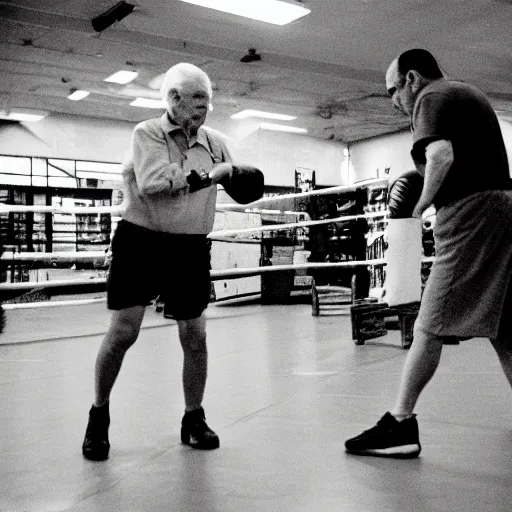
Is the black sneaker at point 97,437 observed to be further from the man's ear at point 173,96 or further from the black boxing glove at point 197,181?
the man's ear at point 173,96

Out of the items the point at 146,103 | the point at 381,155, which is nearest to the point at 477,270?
the point at 146,103

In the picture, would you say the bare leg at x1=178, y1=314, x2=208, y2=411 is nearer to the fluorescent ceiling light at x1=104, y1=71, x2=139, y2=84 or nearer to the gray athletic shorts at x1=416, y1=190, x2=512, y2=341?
the gray athletic shorts at x1=416, y1=190, x2=512, y2=341

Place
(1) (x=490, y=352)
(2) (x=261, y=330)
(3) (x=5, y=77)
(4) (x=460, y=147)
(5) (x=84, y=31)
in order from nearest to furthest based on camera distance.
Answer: (4) (x=460, y=147) → (1) (x=490, y=352) → (2) (x=261, y=330) → (5) (x=84, y=31) → (3) (x=5, y=77)

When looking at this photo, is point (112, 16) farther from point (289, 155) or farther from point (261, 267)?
point (289, 155)

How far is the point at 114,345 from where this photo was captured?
1817 millimetres

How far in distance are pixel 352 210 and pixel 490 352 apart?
5688 mm

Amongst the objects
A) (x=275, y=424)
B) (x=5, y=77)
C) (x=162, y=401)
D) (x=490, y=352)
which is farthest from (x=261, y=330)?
(x=5, y=77)

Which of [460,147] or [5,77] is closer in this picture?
[460,147]

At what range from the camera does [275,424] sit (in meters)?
2.13

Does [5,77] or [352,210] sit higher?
[5,77]

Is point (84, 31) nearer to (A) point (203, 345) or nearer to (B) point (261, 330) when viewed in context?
(B) point (261, 330)

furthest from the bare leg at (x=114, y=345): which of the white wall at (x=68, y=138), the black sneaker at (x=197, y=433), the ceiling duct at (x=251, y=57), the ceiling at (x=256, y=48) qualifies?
the white wall at (x=68, y=138)

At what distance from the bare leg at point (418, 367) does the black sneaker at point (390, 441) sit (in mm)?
34

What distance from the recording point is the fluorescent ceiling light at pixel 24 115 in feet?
31.8
